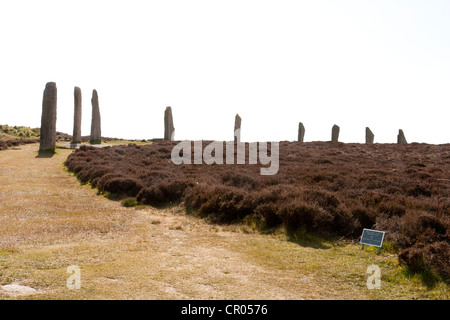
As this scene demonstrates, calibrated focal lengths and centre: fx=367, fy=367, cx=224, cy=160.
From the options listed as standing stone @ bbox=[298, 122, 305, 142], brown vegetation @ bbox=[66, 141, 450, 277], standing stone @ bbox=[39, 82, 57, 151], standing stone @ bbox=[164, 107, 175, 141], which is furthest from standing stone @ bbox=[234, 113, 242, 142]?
brown vegetation @ bbox=[66, 141, 450, 277]

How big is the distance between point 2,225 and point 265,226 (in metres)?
7.25

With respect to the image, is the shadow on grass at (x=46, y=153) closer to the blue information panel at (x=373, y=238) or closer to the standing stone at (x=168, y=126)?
the standing stone at (x=168, y=126)

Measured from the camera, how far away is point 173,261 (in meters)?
7.34

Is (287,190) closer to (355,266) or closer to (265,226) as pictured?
(265,226)

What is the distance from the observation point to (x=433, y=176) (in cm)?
1504

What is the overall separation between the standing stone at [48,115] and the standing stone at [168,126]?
12.7 meters

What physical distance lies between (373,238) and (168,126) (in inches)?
1359

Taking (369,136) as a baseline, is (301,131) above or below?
above

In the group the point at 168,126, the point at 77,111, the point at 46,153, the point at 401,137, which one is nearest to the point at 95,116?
the point at 77,111

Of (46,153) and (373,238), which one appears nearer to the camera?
(373,238)

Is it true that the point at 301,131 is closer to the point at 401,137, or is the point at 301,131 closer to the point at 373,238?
the point at 401,137

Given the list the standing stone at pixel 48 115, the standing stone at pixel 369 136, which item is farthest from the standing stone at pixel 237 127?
the standing stone at pixel 48 115
